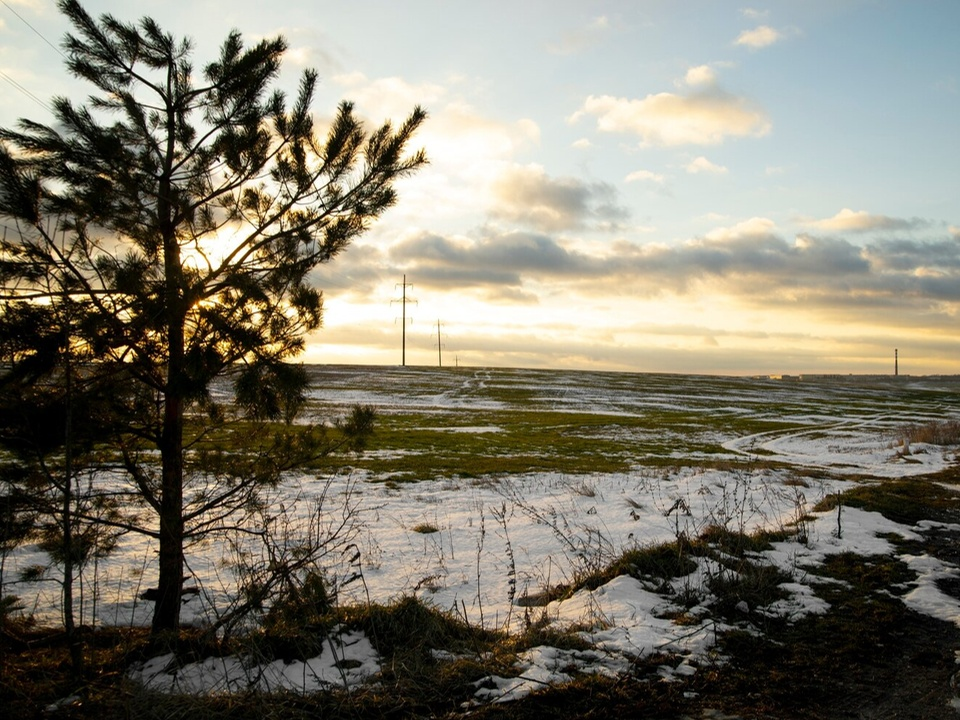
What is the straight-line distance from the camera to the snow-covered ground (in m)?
5.39

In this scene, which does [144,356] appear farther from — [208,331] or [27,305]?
[27,305]

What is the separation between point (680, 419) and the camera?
4053 centimetres

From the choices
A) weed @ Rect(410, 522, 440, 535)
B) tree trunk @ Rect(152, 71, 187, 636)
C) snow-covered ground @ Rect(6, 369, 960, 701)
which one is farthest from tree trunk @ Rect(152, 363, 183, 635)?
weed @ Rect(410, 522, 440, 535)

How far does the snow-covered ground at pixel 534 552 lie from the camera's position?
5395 mm

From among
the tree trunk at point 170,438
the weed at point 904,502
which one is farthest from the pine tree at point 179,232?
the weed at point 904,502

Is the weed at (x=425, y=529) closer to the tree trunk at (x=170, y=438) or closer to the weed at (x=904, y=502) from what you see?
the tree trunk at (x=170, y=438)

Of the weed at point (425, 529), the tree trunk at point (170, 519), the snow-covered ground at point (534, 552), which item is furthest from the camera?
the weed at point (425, 529)

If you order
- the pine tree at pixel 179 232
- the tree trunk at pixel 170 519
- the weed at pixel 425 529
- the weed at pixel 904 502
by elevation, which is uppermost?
the pine tree at pixel 179 232

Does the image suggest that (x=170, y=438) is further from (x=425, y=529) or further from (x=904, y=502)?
(x=904, y=502)

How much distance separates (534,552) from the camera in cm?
988

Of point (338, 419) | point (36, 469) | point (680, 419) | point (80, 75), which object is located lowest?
point (680, 419)

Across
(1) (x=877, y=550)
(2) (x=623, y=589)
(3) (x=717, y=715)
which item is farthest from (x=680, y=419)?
(3) (x=717, y=715)

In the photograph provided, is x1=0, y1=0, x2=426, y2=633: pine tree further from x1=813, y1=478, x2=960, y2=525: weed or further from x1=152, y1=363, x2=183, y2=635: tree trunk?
x1=813, y1=478, x2=960, y2=525: weed

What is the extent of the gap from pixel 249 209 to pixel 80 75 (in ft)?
6.22
